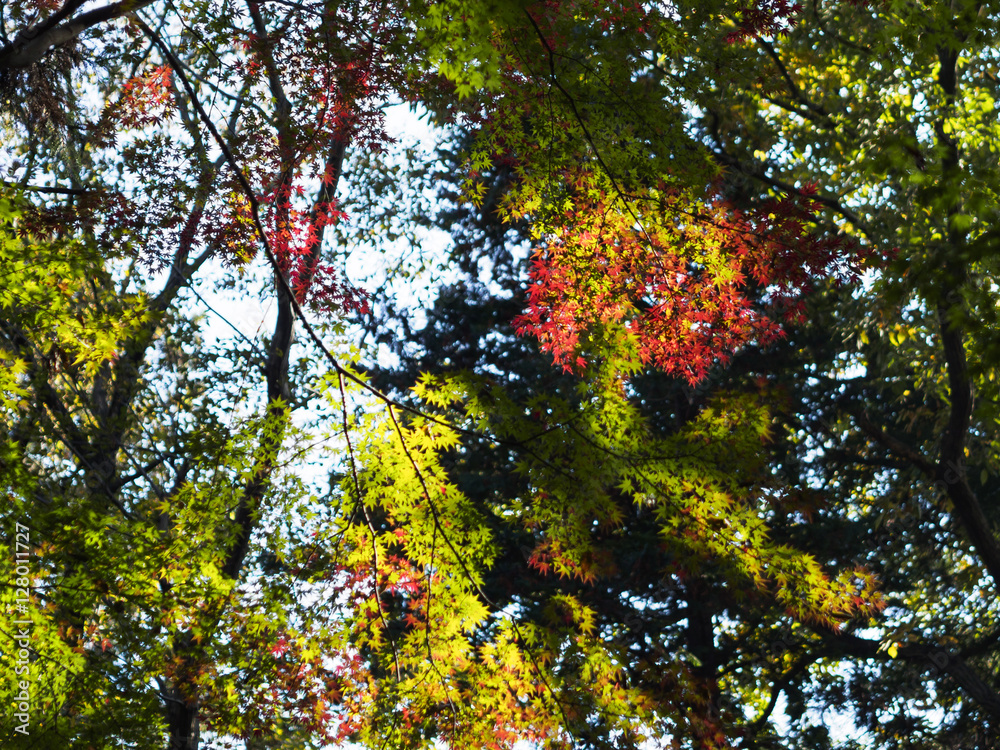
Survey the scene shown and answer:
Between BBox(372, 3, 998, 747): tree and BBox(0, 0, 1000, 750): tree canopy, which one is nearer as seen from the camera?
BBox(0, 0, 1000, 750): tree canopy

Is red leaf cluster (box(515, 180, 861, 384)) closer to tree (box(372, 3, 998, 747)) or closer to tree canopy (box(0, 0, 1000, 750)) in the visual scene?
tree canopy (box(0, 0, 1000, 750))

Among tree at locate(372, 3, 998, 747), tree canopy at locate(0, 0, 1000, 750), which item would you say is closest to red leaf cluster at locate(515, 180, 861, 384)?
tree canopy at locate(0, 0, 1000, 750)

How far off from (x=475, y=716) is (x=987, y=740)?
30.6ft

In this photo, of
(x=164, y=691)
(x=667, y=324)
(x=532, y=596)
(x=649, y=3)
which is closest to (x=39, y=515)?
(x=164, y=691)

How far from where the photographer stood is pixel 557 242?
556cm

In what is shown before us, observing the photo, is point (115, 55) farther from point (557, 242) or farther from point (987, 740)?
point (987, 740)

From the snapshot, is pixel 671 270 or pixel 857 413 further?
pixel 857 413

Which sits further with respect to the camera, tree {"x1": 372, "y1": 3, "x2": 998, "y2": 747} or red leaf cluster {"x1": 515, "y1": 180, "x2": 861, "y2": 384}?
tree {"x1": 372, "y1": 3, "x2": 998, "y2": 747}

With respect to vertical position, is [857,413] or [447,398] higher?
[857,413]

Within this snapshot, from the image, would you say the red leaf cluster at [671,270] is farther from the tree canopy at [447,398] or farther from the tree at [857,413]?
the tree at [857,413]

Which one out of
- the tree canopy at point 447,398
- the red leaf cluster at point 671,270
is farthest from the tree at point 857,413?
the red leaf cluster at point 671,270

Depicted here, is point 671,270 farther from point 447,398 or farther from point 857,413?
point 857,413

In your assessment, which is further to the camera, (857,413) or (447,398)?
(857,413)

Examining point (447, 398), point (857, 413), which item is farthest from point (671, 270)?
point (857, 413)
